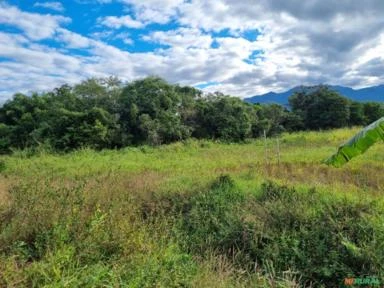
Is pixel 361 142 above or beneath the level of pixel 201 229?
above

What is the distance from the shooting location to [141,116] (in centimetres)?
2361

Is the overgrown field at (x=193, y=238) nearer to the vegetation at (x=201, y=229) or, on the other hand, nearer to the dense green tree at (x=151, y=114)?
the vegetation at (x=201, y=229)

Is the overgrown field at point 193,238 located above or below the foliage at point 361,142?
below

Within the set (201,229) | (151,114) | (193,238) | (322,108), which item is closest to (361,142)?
(201,229)

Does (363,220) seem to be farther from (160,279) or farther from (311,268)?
(160,279)

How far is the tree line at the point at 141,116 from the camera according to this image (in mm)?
22734

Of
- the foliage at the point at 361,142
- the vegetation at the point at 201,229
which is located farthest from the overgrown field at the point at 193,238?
the foliage at the point at 361,142

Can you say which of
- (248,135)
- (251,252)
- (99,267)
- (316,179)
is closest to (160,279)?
(99,267)

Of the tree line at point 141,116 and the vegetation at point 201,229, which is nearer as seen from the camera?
the vegetation at point 201,229

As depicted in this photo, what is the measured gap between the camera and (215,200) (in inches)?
231

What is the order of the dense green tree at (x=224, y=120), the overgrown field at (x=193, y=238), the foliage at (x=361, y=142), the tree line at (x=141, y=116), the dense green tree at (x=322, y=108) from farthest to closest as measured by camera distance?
1. the dense green tree at (x=322, y=108)
2. the dense green tree at (x=224, y=120)
3. the tree line at (x=141, y=116)
4. the foliage at (x=361, y=142)
5. the overgrown field at (x=193, y=238)

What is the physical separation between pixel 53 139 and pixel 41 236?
20871 millimetres

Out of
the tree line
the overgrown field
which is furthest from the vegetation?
the tree line

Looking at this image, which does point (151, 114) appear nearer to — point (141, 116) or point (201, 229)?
point (141, 116)
